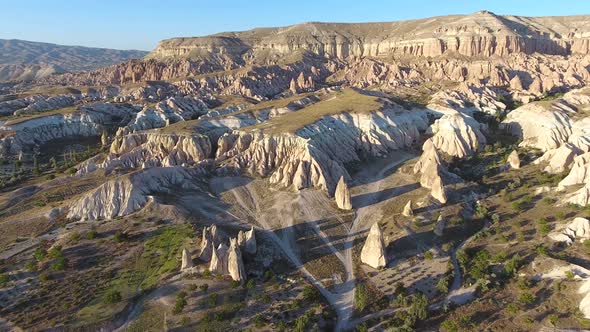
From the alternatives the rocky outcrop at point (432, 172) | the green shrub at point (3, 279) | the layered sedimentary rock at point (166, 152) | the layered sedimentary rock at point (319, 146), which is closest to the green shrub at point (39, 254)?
the green shrub at point (3, 279)

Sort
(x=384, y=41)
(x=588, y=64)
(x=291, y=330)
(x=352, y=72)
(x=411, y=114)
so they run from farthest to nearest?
(x=384, y=41) → (x=352, y=72) → (x=588, y=64) → (x=411, y=114) → (x=291, y=330)

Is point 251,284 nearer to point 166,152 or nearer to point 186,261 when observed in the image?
point 186,261

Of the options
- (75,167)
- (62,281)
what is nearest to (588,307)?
(62,281)

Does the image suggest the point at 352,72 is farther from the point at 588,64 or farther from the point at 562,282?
the point at 562,282

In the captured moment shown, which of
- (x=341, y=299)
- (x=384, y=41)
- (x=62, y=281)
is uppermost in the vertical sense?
(x=384, y=41)

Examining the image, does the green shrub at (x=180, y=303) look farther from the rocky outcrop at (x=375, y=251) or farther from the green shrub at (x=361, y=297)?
the rocky outcrop at (x=375, y=251)

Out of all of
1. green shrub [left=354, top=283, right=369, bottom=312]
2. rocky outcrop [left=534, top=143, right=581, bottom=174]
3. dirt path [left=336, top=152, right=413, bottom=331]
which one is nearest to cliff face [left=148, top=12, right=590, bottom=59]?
rocky outcrop [left=534, top=143, right=581, bottom=174]
